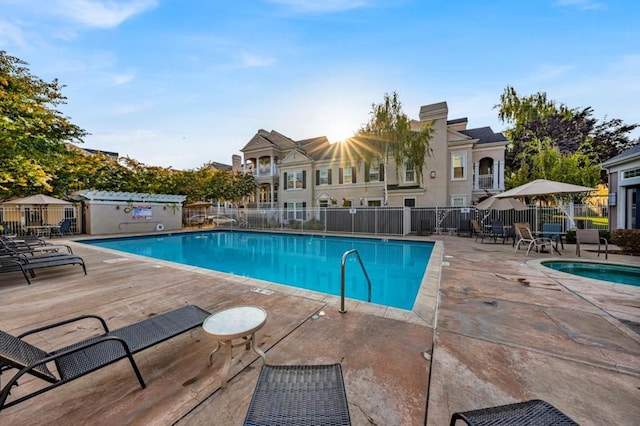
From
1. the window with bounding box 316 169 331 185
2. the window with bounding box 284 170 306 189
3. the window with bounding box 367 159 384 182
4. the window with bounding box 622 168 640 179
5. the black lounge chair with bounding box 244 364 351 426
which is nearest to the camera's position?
the black lounge chair with bounding box 244 364 351 426

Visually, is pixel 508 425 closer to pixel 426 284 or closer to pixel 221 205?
pixel 426 284

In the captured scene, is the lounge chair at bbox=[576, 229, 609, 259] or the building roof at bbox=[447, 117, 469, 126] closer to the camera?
the lounge chair at bbox=[576, 229, 609, 259]

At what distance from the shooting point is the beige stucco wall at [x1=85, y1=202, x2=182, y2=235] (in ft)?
51.7

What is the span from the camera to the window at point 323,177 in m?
21.3

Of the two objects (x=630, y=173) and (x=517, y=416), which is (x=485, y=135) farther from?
(x=517, y=416)

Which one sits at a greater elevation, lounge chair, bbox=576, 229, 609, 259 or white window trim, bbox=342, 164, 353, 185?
white window trim, bbox=342, 164, 353, 185

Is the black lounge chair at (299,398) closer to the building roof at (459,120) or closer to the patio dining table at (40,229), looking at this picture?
the patio dining table at (40,229)

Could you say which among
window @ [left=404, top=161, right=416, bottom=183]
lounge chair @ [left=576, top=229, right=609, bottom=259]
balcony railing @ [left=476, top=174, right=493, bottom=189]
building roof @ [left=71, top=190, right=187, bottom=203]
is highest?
window @ [left=404, top=161, right=416, bottom=183]

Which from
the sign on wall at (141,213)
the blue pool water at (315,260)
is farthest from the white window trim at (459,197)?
the sign on wall at (141,213)

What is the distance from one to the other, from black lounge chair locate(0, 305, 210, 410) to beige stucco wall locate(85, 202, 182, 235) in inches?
693

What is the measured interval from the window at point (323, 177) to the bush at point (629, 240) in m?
16.2

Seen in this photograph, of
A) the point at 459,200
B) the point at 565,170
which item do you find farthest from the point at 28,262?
the point at 565,170

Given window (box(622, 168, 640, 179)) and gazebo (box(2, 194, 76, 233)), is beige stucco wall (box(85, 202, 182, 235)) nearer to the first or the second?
gazebo (box(2, 194, 76, 233))

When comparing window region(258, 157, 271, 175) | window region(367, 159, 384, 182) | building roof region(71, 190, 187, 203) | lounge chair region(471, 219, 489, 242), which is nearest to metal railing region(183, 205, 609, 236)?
lounge chair region(471, 219, 489, 242)
